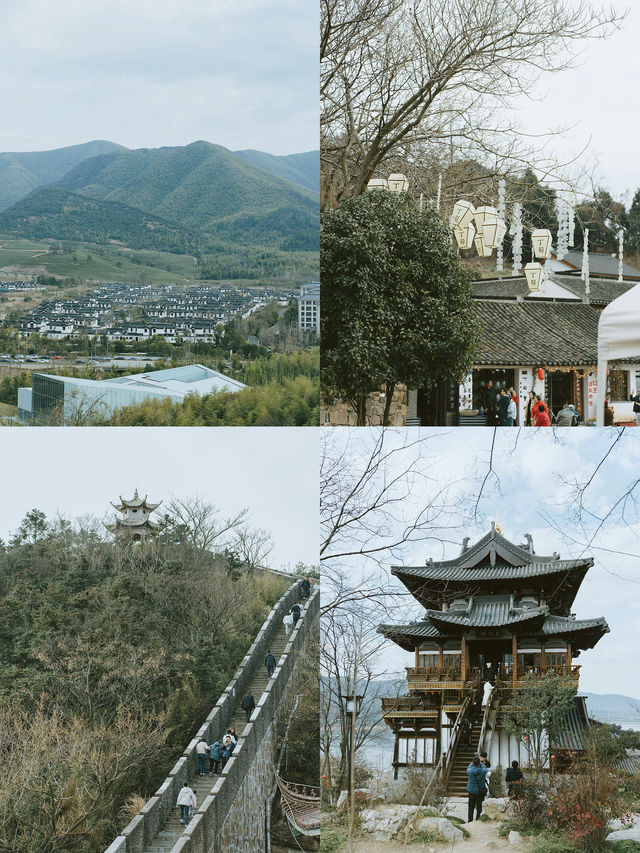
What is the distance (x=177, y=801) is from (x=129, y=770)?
0.53 metres

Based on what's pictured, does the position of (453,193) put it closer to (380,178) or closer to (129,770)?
(380,178)

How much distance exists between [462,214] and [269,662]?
5.08 metres

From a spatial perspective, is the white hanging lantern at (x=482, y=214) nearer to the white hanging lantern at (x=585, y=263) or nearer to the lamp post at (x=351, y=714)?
the white hanging lantern at (x=585, y=263)

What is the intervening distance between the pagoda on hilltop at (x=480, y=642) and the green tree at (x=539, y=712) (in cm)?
7

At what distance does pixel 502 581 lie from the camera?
27.4 ft

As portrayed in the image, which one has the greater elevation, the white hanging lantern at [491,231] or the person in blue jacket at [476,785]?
the white hanging lantern at [491,231]

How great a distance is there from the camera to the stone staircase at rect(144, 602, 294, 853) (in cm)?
819

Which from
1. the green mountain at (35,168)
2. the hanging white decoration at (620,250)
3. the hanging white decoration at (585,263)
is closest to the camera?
the green mountain at (35,168)

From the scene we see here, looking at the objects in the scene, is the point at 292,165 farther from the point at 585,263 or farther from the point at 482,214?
the point at 585,263

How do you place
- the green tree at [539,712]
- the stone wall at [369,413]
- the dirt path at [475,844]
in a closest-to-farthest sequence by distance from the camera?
1. the dirt path at [475,844]
2. the green tree at [539,712]
3. the stone wall at [369,413]

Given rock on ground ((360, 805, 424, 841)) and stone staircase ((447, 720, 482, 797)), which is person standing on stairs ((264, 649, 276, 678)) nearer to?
rock on ground ((360, 805, 424, 841))

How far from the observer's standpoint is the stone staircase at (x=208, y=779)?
8.19 m

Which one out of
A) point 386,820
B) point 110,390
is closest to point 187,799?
point 386,820

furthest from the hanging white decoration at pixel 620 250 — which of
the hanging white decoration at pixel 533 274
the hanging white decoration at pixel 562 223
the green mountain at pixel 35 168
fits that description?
the green mountain at pixel 35 168
